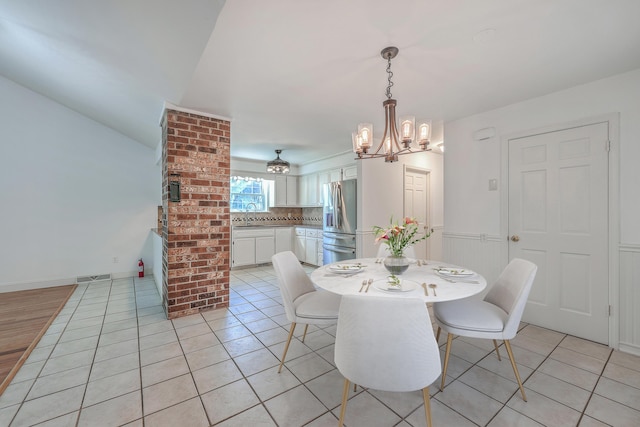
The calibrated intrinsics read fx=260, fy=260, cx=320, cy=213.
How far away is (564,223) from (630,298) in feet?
2.41

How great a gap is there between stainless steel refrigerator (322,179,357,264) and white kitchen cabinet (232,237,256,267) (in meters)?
1.47

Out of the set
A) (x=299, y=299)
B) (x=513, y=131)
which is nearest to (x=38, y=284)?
(x=299, y=299)

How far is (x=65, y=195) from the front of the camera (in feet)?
13.4

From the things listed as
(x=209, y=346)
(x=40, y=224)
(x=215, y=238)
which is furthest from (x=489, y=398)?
(x=40, y=224)

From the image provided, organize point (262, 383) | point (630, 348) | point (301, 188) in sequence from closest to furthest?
1. point (262, 383)
2. point (630, 348)
3. point (301, 188)

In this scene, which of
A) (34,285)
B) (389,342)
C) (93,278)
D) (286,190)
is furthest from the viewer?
(286,190)

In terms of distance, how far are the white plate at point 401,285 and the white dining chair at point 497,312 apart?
342 millimetres

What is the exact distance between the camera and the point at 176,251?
2781 millimetres

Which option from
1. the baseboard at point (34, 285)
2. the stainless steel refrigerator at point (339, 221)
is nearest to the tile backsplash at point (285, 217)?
the stainless steel refrigerator at point (339, 221)

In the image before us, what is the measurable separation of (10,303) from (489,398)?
5.22 meters

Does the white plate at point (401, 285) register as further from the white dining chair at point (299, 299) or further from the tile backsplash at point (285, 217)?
the tile backsplash at point (285, 217)

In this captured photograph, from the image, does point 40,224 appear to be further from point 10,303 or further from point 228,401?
point 228,401

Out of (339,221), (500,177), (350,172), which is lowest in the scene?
(339,221)

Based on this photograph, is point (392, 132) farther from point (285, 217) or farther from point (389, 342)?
point (285, 217)
